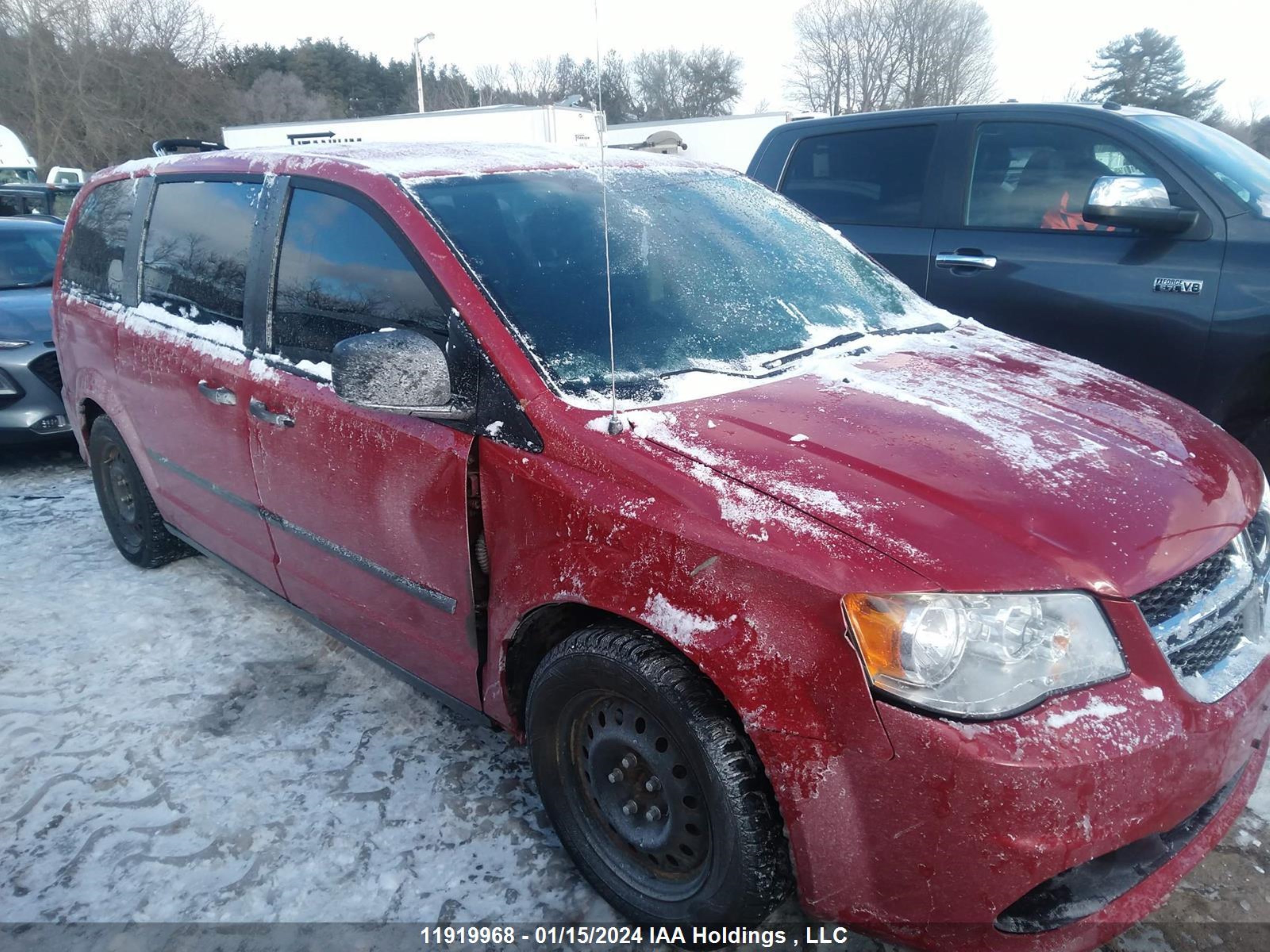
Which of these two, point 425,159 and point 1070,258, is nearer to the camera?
point 425,159

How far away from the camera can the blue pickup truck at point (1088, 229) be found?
3607mm

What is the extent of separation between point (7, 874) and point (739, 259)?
8.42ft

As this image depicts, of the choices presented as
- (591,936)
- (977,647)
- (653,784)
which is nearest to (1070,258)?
(977,647)

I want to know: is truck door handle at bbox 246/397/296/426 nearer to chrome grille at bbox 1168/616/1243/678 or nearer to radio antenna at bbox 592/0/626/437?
radio antenna at bbox 592/0/626/437

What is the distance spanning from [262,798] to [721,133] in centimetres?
2497

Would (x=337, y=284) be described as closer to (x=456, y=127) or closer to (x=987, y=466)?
(x=987, y=466)

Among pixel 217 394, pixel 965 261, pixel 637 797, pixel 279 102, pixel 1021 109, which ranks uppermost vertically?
pixel 1021 109

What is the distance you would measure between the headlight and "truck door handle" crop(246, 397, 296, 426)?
1.78 metres

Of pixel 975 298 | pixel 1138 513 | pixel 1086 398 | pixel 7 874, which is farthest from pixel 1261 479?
pixel 7 874

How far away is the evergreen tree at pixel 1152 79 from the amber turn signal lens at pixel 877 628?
2201 inches

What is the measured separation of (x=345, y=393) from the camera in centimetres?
208

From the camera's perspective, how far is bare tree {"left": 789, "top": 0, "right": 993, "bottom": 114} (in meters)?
51.6

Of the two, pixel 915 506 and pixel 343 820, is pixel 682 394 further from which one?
pixel 343 820

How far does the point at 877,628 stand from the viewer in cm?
154
